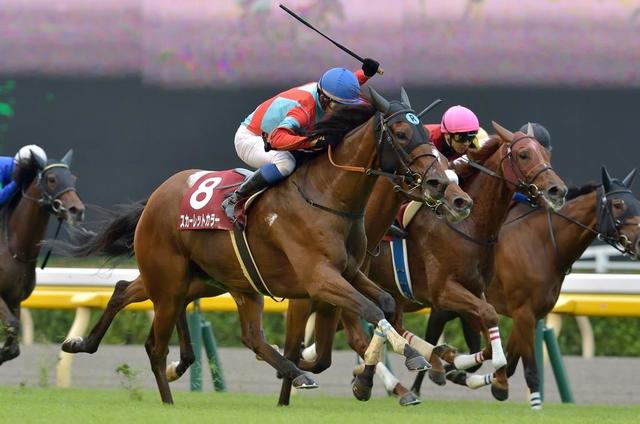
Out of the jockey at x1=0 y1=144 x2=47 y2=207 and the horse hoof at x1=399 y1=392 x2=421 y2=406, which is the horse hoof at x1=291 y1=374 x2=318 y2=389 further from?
the jockey at x1=0 y1=144 x2=47 y2=207

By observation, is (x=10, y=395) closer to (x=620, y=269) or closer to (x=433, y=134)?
(x=433, y=134)

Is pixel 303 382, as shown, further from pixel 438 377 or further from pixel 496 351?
pixel 438 377

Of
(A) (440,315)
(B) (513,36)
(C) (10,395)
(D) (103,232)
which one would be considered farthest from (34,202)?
(B) (513,36)

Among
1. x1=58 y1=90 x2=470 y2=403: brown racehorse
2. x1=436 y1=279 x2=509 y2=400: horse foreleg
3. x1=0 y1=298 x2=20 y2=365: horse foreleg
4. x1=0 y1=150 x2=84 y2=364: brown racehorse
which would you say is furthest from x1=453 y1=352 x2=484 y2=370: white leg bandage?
x1=0 y1=150 x2=84 y2=364: brown racehorse

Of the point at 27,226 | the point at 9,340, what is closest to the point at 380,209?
the point at 9,340

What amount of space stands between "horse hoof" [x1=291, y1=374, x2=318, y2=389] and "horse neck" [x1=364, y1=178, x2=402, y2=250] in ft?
3.30

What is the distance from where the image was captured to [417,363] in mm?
7125

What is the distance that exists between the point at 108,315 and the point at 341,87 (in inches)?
81.1

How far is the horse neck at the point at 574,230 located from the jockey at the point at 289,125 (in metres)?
1.88

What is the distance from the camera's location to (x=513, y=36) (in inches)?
465

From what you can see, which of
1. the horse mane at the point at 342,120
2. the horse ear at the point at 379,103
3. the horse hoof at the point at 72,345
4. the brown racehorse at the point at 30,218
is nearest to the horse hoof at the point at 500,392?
the horse mane at the point at 342,120

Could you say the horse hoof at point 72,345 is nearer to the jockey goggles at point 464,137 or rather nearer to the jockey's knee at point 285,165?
the jockey's knee at point 285,165

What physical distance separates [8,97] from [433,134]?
Result: 4.44m

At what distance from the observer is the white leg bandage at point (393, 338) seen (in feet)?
23.4
